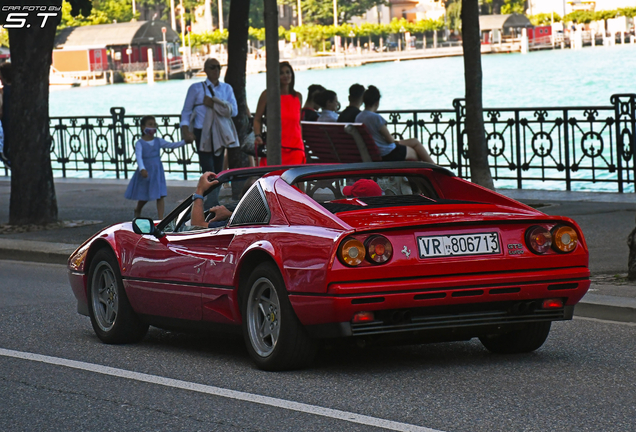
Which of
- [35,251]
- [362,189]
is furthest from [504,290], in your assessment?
[35,251]

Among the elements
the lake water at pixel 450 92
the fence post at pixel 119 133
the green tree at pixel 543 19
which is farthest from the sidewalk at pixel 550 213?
the green tree at pixel 543 19

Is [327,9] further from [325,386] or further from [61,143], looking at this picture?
[325,386]

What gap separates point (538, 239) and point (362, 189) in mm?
1197

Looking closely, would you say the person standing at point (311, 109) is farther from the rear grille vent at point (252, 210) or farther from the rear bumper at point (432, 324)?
the rear bumper at point (432, 324)

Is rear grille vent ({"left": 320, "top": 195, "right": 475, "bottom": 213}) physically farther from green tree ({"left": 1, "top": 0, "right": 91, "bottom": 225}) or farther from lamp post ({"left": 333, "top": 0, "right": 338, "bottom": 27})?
lamp post ({"left": 333, "top": 0, "right": 338, "bottom": 27})

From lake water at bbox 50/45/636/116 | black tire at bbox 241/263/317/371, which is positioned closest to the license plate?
black tire at bbox 241/263/317/371

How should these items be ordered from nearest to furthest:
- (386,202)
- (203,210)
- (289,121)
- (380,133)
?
(386,202) → (203,210) → (289,121) → (380,133)

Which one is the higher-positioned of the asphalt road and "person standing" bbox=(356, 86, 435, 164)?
"person standing" bbox=(356, 86, 435, 164)

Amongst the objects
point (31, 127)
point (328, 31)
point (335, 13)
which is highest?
point (335, 13)

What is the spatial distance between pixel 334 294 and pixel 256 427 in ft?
3.19

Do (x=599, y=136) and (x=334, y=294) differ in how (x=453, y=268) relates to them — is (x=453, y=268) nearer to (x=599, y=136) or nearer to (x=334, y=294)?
(x=334, y=294)

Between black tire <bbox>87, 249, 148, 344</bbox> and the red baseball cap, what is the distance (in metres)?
1.82

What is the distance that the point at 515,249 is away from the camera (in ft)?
21.7

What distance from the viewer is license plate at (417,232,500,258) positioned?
21.2 feet
